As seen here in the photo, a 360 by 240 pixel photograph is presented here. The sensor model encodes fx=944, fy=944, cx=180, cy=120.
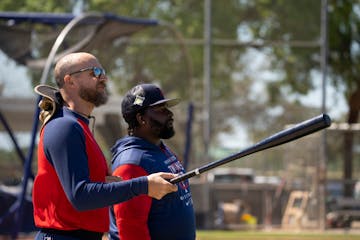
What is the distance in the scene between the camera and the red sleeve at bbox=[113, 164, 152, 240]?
223 inches

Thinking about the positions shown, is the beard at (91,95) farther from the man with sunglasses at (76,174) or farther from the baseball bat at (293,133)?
the baseball bat at (293,133)

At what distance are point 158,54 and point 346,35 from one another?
606cm

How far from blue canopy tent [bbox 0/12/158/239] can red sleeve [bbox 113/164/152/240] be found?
23.1ft

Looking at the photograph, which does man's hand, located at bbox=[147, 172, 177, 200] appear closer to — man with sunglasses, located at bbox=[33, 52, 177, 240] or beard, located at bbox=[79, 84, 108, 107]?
man with sunglasses, located at bbox=[33, 52, 177, 240]

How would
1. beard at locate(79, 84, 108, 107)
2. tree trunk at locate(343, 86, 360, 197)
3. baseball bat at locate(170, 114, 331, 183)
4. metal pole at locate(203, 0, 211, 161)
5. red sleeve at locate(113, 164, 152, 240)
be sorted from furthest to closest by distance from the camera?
1. tree trunk at locate(343, 86, 360, 197)
2. metal pole at locate(203, 0, 211, 161)
3. red sleeve at locate(113, 164, 152, 240)
4. beard at locate(79, 84, 108, 107)
5. baseball bat at locate(170, 114, 331, 183)

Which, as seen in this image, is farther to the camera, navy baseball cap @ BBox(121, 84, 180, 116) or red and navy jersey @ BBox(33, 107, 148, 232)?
navy baseball cap @ BBox(121, 84, 180, 116)

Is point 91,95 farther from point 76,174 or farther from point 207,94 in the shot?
point 207,94

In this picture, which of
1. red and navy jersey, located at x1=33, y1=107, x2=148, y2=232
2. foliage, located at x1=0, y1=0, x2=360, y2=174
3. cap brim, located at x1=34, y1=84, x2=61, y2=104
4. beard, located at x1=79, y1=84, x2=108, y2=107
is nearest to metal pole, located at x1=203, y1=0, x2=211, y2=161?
foliage, located at x1=0, y1=0, x2=360, y2=174

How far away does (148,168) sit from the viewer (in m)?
5.71

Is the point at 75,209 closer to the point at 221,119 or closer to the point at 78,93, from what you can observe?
the point at 78,93

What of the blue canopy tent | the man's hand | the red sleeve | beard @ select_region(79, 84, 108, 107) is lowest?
the red sleeve

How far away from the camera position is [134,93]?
5.95m

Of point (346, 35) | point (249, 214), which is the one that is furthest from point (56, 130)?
point (346, 35)

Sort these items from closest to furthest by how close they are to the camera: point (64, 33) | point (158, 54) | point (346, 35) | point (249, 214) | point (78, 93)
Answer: point (78, 93) → point (64, 33) → point (249, 214) → point (158, 54) → point (346, 35)
